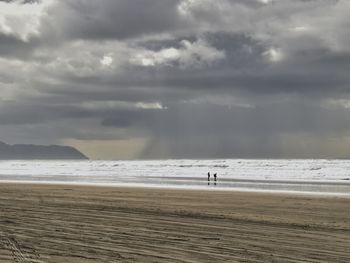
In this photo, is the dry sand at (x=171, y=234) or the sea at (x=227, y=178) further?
the sea at (x=227, y=178)

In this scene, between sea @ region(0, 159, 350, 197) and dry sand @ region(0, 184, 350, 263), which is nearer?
dry sand @ region(0, 184, 350, 263)

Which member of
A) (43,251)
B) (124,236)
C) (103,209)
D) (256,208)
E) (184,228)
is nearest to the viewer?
(43,251)

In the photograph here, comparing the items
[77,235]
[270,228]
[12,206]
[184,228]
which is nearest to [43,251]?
[77,235]

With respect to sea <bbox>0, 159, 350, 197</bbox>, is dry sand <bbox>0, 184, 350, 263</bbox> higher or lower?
lower

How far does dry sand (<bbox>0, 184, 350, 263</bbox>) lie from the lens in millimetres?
10977

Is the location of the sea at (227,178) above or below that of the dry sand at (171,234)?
above

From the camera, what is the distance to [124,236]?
13.5 meters

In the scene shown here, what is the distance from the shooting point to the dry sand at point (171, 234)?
11.0 metres

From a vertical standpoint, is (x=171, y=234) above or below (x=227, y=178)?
below

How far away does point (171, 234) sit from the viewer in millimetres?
14172

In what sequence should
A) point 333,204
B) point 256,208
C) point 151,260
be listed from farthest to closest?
point 333,204 → point 256,208 → point 151,260

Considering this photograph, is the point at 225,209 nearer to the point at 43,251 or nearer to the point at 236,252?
the point at 236,252

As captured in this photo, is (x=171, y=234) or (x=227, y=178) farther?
(x=227, y=178)

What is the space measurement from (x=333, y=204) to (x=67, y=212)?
47.8 feet
